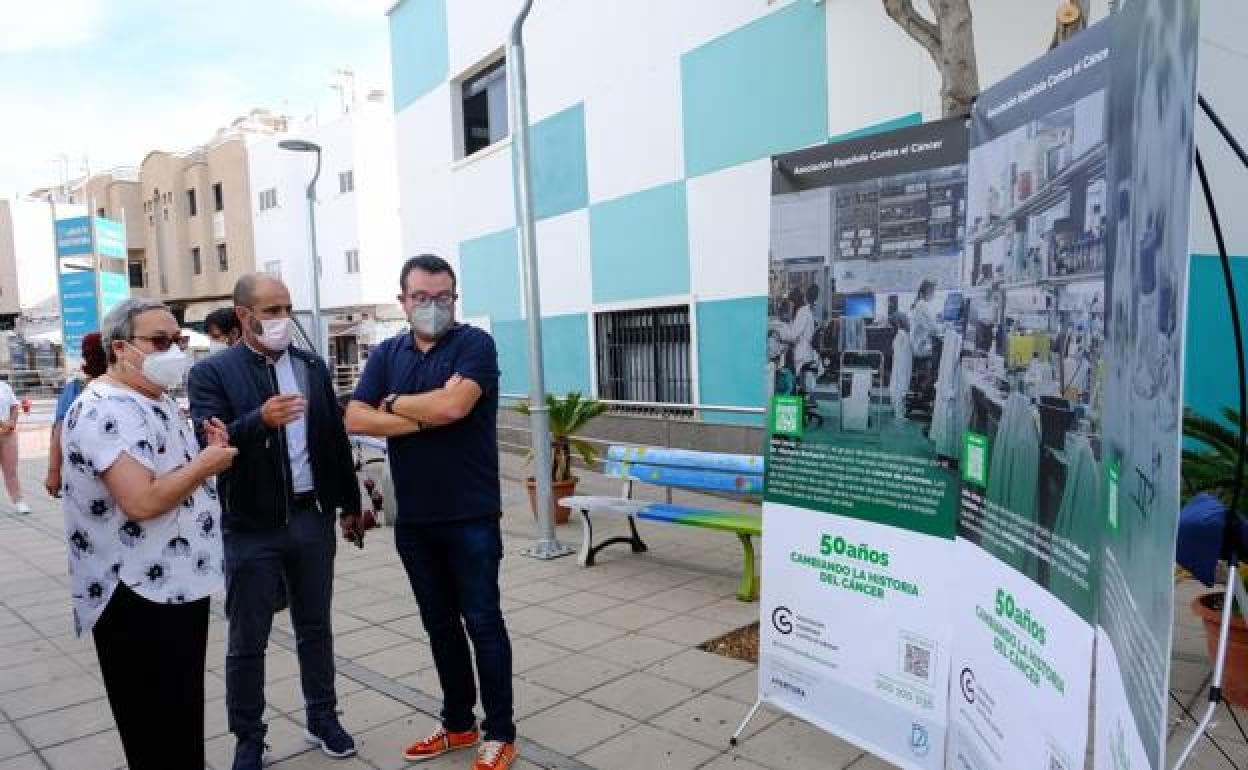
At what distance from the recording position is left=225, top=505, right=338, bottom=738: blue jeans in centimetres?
321

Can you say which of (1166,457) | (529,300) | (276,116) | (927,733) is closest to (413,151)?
(529,300)

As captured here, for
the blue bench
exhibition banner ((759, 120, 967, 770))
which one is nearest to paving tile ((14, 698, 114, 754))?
exhibition banner ((759, 120, 967, 770))

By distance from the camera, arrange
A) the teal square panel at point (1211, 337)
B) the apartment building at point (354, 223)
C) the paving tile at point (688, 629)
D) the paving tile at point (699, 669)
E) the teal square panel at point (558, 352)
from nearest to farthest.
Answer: the paving tile at point (699, 669), the paving tile at point (688, 629), the teal square panel at point (1211, 337), the teal square panel at point (558, 352), the apartment building at point (354, 223)

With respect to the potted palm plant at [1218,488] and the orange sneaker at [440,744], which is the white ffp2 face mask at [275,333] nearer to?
the orange sneaker at [440,744]

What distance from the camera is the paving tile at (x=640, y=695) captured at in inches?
→ 151

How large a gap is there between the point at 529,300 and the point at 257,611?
12.4ft

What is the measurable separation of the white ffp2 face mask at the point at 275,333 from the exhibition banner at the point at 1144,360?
2820mm

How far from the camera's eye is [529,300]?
21.7ft

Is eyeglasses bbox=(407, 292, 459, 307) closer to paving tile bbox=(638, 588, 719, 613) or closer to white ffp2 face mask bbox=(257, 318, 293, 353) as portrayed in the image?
white ffp2 face mask bbox=(257, 318, 293, 353)

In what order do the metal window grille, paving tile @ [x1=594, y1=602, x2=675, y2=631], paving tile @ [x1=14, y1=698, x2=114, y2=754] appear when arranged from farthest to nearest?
the metal window grille → paving tile @ [x1=594, y1=602, x2=675, y2=631] → paving tile @ [x1=14, y1=698, x2=114, y2=754]

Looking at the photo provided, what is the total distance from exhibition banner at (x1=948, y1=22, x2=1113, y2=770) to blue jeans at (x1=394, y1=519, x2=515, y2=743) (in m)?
1.68

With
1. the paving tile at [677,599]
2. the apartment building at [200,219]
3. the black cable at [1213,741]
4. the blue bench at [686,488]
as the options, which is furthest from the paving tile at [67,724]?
the apartment building at [200,219]

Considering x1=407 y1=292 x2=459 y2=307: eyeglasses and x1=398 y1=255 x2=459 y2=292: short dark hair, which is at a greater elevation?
x1=398 y1=255 x2=459 y2=292: short dark hair

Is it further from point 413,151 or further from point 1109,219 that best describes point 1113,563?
point 413,151
